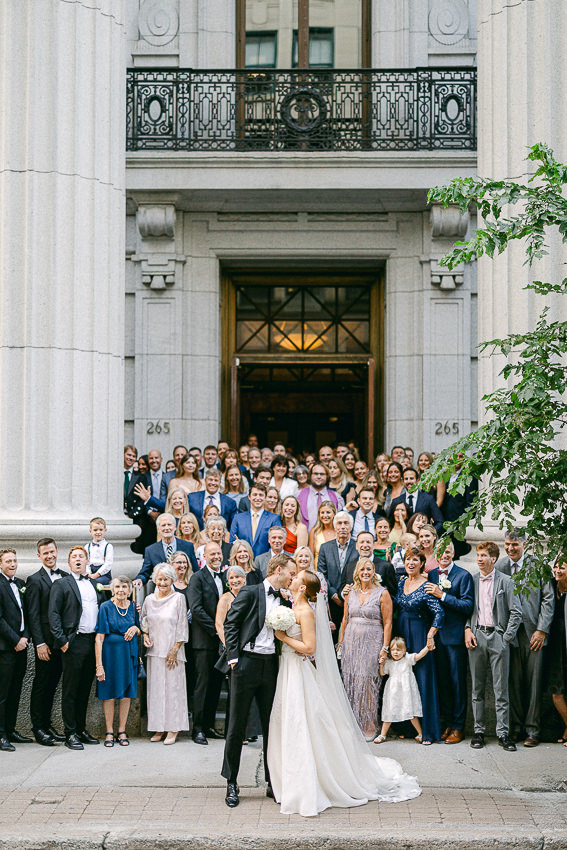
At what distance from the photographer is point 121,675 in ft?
35.0

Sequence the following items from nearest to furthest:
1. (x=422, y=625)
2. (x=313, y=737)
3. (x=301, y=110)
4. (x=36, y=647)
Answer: (x=313, y=737) < (x=36, y=647) < (x=422, y=625) < (x=301, y=110)

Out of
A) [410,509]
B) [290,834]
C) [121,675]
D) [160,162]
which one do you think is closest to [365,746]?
[290,834]

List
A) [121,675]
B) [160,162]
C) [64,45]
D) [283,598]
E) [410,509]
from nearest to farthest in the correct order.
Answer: [283,598] → [121,675] → [64,45] → [410,509] → [160,162]

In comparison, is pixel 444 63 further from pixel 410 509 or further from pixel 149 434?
pixel 410 509

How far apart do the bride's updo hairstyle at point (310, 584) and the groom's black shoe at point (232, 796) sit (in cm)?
162

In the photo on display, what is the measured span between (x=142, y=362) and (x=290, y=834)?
38.0 feet

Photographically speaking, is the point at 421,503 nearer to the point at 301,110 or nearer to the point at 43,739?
the point at 43,739

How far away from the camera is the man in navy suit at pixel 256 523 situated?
40.6 ft

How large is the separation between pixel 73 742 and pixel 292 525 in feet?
11.1

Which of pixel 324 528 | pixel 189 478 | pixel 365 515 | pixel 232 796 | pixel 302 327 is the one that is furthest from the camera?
pixel 302 327

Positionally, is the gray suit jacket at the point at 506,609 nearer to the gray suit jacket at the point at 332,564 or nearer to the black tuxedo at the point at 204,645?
the gray suit jacket at the point at 332,564

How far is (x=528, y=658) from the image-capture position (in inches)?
426

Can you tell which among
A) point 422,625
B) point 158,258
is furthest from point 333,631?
point 158,258


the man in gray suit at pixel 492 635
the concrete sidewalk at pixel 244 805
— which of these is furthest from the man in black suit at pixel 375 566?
the concrete sidewalk at pixel 244 805
